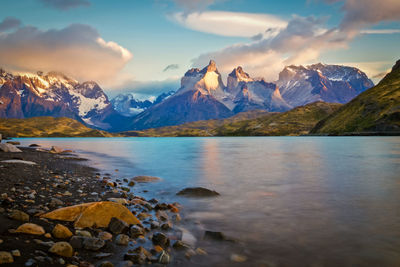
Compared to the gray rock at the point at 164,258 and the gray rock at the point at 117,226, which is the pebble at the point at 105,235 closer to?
the gray rock at the point at 117,226

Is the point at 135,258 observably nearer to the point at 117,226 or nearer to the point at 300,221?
the point at 117,226

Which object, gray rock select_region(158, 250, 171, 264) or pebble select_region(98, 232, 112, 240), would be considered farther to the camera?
pebble select_region(98, 232, 112, 240)

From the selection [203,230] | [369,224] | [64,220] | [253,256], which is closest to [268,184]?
[369,224]

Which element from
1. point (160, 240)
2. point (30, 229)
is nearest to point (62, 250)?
point (30, 229)

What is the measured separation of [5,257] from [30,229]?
Result: 271cm

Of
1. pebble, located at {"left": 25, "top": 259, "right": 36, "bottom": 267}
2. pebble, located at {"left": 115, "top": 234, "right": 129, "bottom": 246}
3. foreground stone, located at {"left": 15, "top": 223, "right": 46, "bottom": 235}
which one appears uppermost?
foreground stone, located at {"left": 15, "top": 223, "right": 46, "bottom": 235}

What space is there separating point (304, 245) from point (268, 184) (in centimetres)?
1710

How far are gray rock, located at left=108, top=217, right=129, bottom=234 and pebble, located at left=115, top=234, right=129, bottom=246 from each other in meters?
0.99

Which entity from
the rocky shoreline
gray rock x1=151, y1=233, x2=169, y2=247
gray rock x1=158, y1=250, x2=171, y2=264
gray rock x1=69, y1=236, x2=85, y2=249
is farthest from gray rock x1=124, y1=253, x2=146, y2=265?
gray rock x1=69, y1=236, x2=85, y2=249

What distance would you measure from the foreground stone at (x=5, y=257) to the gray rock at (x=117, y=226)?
4715 millimetres

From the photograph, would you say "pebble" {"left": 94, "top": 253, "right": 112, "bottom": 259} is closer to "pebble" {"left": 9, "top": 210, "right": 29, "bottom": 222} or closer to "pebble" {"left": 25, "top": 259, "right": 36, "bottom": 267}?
"pebble" {"left": 25, "top": 259, "right": 36, "bottom": 267}

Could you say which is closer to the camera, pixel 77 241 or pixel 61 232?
pixel 77 241

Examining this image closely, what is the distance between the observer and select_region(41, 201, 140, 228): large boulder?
12.6 m

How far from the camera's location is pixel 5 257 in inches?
306
